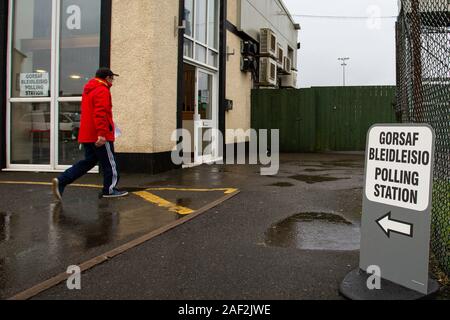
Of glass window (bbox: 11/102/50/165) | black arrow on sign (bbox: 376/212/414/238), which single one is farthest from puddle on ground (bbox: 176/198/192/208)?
glass window (bbox: 11/102/50/165)

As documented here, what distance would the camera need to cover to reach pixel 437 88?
12.7ft

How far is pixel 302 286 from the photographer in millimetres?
3383

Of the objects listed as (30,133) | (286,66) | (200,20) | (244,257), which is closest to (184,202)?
(244,257)

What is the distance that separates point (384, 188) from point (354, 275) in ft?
2.31

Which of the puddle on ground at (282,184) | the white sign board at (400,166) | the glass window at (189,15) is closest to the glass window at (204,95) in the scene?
the glass window at (189,15)

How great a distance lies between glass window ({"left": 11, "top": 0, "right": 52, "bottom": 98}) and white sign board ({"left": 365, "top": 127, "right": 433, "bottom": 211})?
7.72 metres

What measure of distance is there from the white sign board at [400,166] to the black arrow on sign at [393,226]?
0.11 m

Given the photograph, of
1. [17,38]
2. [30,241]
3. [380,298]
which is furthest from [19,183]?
[380,298]

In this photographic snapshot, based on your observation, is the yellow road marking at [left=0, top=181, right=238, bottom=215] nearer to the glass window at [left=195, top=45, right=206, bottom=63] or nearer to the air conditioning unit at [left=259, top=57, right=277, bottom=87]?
the glass window at [left=195, top=45, right=206, bottom=63]

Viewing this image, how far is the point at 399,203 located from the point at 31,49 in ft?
28.1

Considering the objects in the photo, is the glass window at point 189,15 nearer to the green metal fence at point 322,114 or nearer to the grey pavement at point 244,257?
the grey pavement at point 244,257

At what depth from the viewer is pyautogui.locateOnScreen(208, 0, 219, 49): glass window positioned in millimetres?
12250
